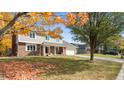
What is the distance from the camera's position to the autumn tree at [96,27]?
21.6 ft

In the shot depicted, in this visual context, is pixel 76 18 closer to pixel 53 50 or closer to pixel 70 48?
pixel 70 48

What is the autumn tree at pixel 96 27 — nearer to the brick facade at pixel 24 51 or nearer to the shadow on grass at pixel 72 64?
the shadow on grass at pixel 72 64

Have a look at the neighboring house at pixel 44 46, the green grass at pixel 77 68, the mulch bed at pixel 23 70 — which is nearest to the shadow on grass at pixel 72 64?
the green grass at pixel 77 68

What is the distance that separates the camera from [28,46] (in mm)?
8258

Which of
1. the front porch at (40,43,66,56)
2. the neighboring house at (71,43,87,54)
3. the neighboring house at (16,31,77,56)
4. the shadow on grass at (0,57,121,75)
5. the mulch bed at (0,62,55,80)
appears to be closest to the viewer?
the mulch bed at (0,62,55,80)

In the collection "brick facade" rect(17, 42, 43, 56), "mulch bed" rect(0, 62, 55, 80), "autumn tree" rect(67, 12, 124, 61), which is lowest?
"mulch bed" rect(0, 62, 55, 80)

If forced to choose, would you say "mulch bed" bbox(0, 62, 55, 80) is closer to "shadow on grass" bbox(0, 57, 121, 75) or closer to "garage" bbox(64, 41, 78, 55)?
"shadow on grass" bbox(0, 57, 121, 75)

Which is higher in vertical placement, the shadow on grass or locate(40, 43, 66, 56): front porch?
locate(40, 43, 66, 56): front porch

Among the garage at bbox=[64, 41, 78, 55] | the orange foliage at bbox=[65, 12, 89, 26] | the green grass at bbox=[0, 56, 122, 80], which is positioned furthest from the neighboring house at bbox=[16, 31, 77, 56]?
the orange foliage at bbox=[65, 12, 89, 26]

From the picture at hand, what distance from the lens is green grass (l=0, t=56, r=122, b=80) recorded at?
6.10 metres

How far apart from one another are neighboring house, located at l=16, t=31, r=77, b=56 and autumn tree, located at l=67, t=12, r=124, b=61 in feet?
1.27

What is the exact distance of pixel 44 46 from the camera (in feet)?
25.4
